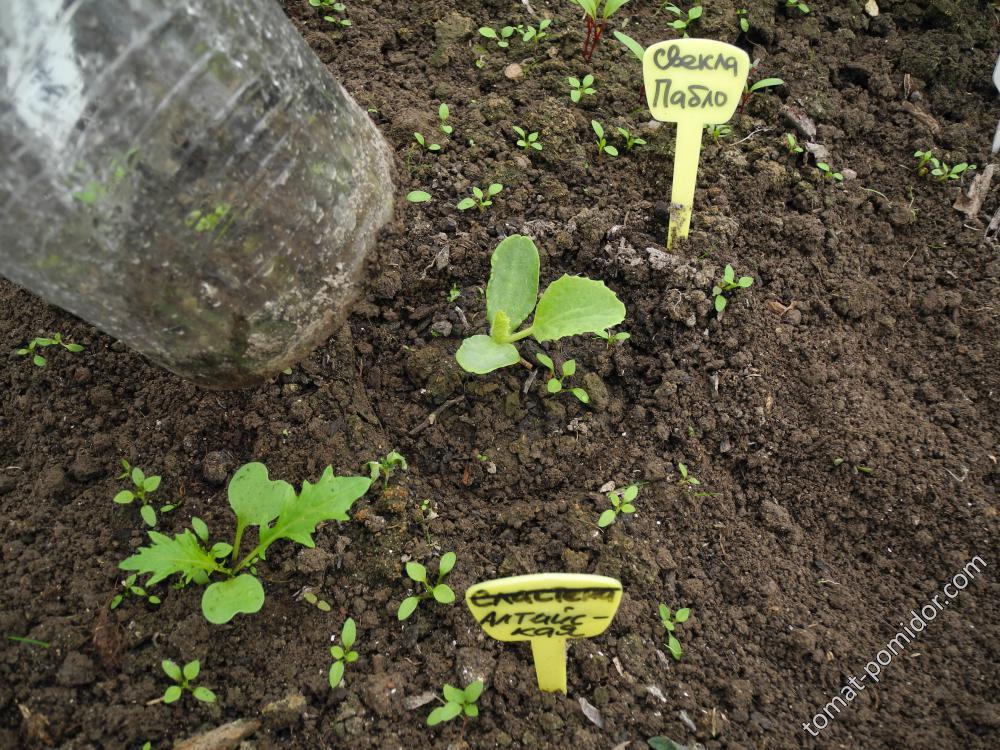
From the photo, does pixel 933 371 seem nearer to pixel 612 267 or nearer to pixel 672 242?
pixel 672 242

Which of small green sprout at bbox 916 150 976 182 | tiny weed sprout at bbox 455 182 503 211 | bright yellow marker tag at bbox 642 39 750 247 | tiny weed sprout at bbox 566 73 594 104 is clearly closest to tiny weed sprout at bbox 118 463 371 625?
tiny weed sprout at bbox 455 182 503 211

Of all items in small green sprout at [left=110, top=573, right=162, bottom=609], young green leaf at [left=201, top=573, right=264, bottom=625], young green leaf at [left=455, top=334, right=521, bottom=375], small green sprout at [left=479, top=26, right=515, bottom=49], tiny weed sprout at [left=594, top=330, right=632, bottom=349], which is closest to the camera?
young green leaf at [left=201, top=573, right=264, bottom=625]

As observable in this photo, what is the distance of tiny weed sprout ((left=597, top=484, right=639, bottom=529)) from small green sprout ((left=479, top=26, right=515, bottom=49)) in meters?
1.41

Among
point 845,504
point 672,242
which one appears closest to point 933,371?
point 845,504

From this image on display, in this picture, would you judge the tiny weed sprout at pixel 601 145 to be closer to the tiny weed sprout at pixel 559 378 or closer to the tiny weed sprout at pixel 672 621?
the tiny weed sprout at pixel 559 378

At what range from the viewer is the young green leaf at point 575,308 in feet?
5.19

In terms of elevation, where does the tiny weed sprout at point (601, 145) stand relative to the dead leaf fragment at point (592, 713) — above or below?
above

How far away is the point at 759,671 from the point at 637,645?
259 millimetres

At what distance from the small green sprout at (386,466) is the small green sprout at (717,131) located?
131 centimetres

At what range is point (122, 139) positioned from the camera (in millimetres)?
1113

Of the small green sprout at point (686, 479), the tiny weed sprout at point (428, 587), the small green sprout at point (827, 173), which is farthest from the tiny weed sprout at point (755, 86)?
the tiny weed sprout at point (428, 587)

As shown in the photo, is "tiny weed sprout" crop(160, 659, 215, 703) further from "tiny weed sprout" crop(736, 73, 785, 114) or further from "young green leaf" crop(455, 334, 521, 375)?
"tiny weed sprout" crop(736, 73, 785, 114)

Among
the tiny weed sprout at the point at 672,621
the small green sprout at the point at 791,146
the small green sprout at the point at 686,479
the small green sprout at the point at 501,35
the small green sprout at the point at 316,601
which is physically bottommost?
the tiny weed sprout at the point at 672,621

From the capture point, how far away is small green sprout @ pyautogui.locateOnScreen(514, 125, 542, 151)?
6.61ft
